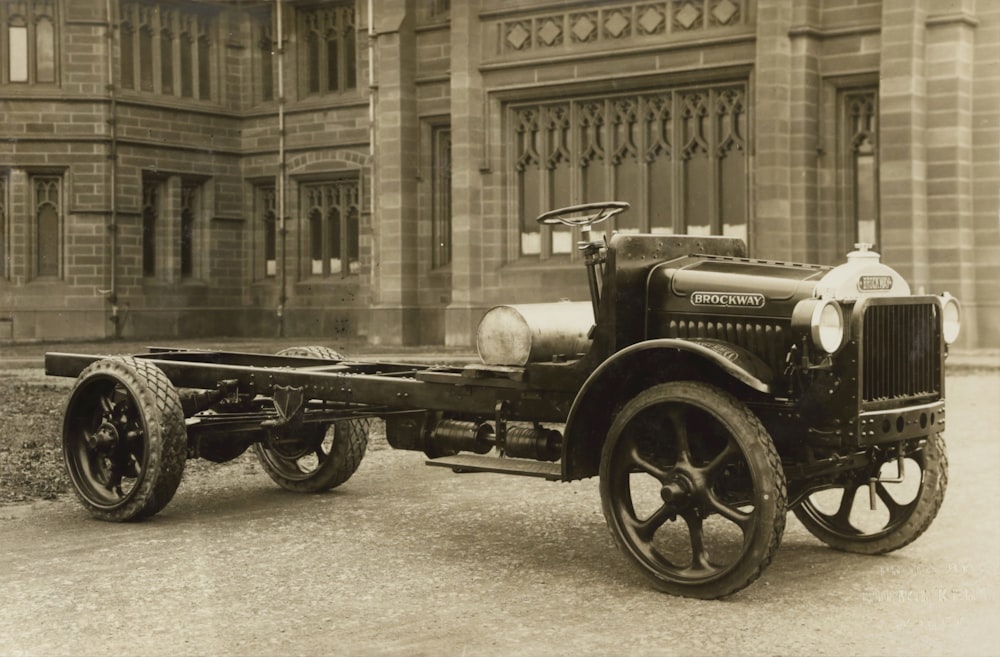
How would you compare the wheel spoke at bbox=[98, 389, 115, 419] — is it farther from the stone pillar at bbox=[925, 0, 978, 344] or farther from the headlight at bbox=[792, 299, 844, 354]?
the stone pillar at bbox=[925, 0, 978, 344]

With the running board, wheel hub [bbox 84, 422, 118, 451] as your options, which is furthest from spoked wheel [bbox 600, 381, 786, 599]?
wheel hub [bbox 84, 422, 118, 451]

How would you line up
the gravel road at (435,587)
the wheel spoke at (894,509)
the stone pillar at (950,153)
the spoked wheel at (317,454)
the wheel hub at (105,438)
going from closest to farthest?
the gravel road at (435,587) < the wheel spoke at (894,509) < the wheel hub at (105,438) < the spoked wheel at (317,454) < the stone pillar at (950,153)

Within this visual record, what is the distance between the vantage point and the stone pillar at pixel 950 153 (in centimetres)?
1869

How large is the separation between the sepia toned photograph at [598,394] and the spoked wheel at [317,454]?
2cm

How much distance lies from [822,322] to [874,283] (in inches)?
24.5

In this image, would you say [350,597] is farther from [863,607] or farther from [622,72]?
[622,72]

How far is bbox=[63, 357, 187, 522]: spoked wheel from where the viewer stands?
285 inches

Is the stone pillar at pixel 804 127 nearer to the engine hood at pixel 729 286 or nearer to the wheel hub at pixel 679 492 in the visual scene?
the engine hood at pixel 729 286

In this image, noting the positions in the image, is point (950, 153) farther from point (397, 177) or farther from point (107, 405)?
point (107, 405)

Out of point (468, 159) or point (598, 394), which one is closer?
point (598, 394)

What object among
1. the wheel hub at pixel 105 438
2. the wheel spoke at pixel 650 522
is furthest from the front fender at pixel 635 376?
the wheel hub at pixel 105 438

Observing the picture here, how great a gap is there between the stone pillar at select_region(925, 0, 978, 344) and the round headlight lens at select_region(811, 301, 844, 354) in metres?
13.9

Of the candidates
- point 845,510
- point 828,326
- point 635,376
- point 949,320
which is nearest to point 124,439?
point 635,376

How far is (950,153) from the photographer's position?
18734mm
